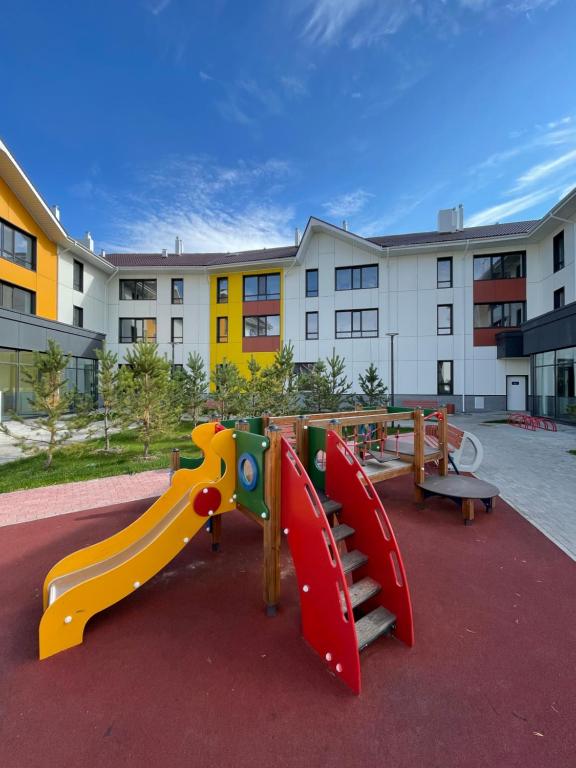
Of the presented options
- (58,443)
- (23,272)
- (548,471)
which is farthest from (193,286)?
(548,471)

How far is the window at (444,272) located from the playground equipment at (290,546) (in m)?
23.1

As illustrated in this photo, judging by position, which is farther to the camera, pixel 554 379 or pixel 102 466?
pixel 554 379

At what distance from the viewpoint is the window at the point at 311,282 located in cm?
2544

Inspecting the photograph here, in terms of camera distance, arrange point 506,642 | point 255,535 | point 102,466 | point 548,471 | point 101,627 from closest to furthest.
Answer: point 506,642 < point 101,627 < point 255,535 < point 548,471 < point 102,466

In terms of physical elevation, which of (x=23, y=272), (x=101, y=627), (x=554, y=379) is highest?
(x=23, y=272)

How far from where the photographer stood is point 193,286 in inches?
1075

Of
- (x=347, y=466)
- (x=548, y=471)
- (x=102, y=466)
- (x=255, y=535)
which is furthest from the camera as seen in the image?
(x=102, y=466)

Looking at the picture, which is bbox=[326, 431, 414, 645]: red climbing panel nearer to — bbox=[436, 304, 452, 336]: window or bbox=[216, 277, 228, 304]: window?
bbox=[436, 304, 452, 336]: window

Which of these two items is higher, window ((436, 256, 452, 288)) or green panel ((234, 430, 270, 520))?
window ((436, 256, 452, 288))

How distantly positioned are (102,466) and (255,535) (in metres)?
6.36

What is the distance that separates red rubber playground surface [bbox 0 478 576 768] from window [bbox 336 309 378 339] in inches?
829

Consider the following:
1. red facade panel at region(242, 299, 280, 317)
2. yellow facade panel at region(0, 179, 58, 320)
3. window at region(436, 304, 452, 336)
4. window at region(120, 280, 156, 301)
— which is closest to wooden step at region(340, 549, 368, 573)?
window at region(436, 304, 452, 336)

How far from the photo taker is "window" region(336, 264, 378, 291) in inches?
964

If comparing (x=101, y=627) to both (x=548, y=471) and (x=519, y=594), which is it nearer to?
(x=519, y=594)
